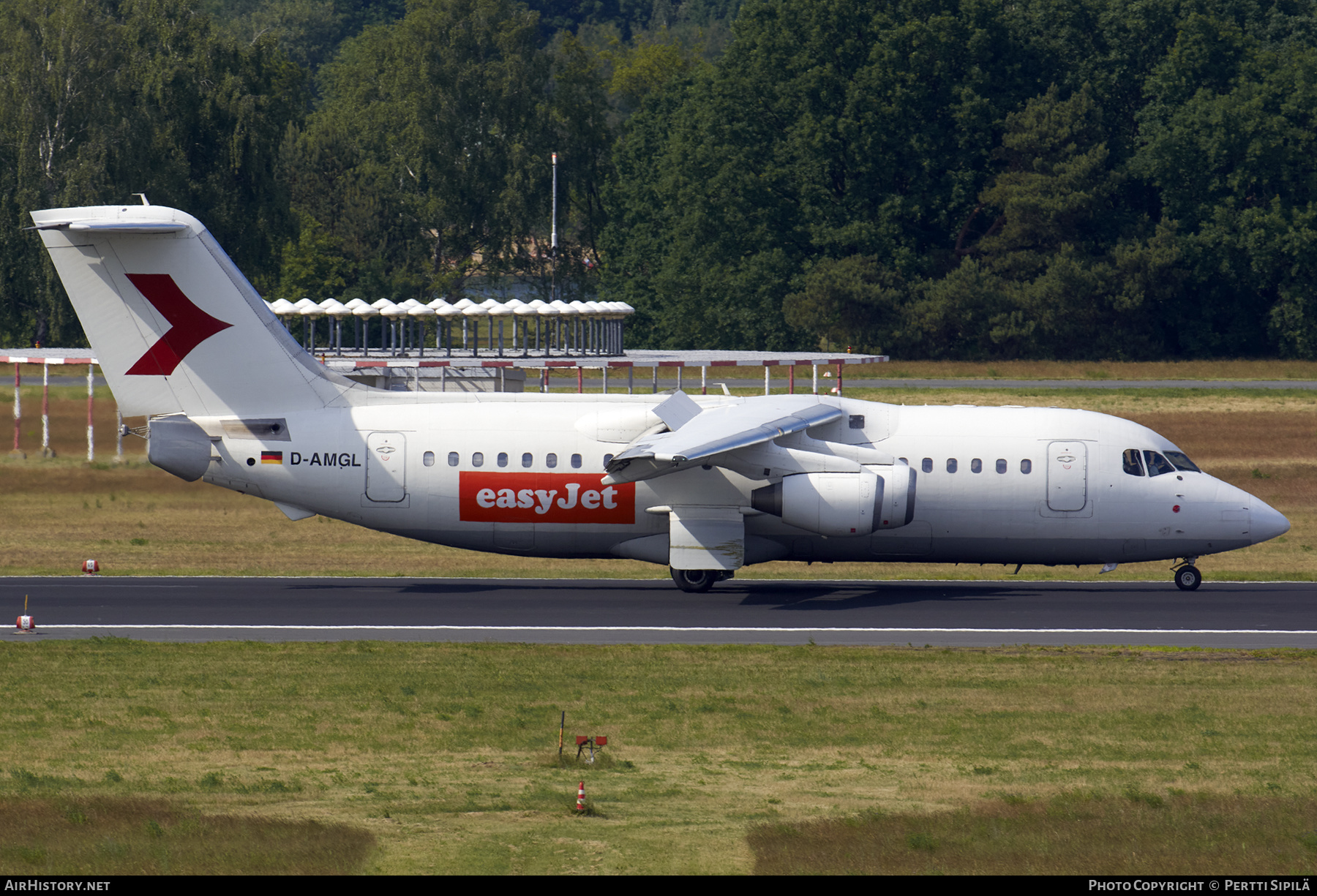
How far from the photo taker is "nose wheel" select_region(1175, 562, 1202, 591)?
29.0m

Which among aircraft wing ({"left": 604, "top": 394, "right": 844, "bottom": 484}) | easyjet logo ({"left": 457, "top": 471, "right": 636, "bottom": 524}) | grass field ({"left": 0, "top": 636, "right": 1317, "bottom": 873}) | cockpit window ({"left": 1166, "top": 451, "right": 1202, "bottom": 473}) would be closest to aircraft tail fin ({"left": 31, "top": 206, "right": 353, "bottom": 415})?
easyjet logo ({"left": 457, "top": 471, "right": 636, "bottom": 524})

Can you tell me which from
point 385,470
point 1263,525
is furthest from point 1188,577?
point 385,470

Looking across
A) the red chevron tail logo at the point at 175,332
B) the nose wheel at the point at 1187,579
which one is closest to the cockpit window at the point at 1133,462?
the nose wheel at the point at 1187,579

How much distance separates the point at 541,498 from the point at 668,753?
42.0 feet

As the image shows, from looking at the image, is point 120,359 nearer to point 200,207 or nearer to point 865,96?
point 200,207

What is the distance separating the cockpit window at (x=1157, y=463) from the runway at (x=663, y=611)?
91.1 inches

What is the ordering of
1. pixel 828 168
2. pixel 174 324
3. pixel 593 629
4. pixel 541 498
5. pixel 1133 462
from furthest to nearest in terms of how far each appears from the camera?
pixel 828 168 → pixel 1133 462 → pixel 174 324 → pixel 541 498 → pixel 593 629

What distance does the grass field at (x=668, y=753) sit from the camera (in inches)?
482

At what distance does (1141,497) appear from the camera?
28.6 meters

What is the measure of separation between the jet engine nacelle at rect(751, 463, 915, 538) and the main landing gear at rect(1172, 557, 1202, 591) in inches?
226

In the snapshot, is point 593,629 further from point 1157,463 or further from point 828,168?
point 828,168

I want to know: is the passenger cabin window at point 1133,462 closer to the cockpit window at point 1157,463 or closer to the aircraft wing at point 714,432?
the cockpit window at point 1157,463

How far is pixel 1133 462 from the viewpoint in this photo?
2889cm
